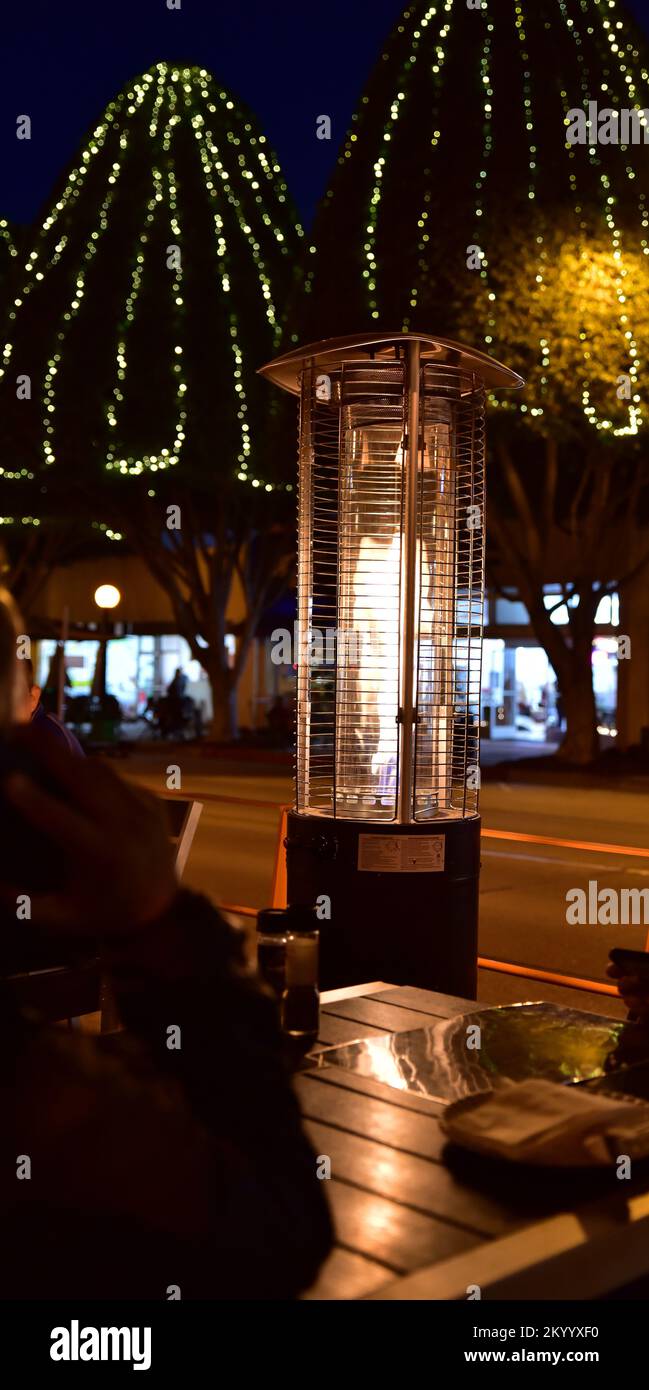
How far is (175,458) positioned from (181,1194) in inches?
989

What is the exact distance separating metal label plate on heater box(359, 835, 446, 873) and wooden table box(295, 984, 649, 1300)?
2120 millimetres

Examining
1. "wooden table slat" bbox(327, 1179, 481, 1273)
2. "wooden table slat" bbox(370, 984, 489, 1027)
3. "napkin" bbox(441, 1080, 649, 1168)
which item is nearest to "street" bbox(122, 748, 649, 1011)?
"wooden table slat" bbox(370, 984, 489, 1027)

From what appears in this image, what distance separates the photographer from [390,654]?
484 centimetres

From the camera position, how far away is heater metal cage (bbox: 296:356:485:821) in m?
4.85

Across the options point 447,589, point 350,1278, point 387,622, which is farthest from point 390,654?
point 350,1278

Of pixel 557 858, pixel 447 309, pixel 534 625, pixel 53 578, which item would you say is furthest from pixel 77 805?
pixel 53 578

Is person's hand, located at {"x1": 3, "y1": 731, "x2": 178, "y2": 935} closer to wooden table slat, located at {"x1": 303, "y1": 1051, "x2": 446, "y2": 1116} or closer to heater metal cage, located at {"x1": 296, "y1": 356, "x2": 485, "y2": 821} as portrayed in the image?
wooden table slat, located at {"x1": 303, "y1": 1051, "x2": 446, "y2": 1116}

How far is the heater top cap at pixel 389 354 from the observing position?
4867 mm

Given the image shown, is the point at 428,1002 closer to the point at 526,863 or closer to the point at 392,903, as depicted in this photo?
the point at 392,903

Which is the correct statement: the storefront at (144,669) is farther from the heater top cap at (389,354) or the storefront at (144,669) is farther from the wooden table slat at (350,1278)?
the wooden table slat at (350,1278)

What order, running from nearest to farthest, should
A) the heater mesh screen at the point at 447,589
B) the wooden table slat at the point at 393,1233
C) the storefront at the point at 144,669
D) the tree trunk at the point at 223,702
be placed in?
1. the wooden table slat at the point at 393,1233
2. the heater mesh screen at the point at 447,589
3. the tree trunk at the point at 223,702
4. the storefront at the point at 144,669

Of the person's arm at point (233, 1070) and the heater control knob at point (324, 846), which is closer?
the person's arm at point (233, 1070)

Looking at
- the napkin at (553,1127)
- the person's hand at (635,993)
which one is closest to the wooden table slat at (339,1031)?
the person's hand at (635,993)

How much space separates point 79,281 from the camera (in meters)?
26.4
